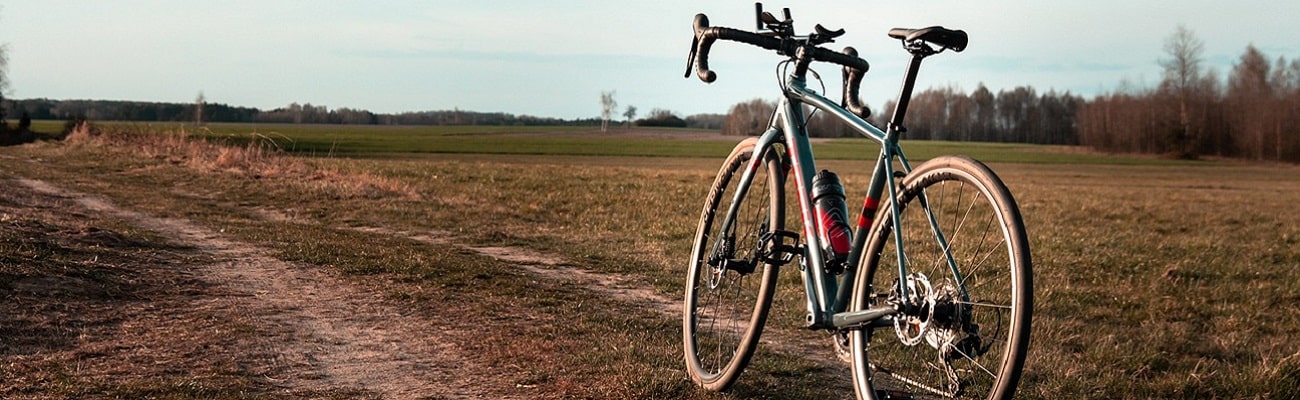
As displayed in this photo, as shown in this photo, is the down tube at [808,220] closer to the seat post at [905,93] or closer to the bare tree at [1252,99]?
the seat post at [905,93]

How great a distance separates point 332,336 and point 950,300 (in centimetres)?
376

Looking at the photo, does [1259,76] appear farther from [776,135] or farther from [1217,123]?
[776,135]

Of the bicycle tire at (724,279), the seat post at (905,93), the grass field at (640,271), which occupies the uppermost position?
the seat post at (905,93)

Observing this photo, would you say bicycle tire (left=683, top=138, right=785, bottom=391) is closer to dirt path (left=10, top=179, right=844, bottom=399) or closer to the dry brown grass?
dirt path (left=10, top=179, right=844, bottom=399)

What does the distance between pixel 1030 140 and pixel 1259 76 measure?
34859 millimetres

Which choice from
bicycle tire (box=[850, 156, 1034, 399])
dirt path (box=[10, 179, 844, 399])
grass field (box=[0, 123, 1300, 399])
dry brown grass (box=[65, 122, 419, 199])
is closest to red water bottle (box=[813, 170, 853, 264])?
bicycle tire (box=[850, 156, 1034, 399])

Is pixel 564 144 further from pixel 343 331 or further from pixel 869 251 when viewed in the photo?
pixel 869 251

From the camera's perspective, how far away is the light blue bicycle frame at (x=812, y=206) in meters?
3.30

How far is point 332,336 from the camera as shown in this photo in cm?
580

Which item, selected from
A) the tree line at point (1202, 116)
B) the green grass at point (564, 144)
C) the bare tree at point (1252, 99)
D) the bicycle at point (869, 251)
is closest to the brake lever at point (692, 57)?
the bicycle at point (869, 251)

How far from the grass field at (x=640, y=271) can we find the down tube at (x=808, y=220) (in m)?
0.93

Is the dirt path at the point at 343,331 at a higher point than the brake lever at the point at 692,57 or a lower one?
lower

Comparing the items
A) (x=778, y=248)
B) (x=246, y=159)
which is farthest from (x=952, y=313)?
(x=246, y=159)

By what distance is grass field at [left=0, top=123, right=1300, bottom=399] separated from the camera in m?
5.15
